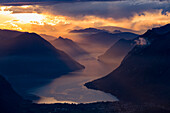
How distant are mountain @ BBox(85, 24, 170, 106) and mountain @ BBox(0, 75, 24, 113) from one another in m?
39.2

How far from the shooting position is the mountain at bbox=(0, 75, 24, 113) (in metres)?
124

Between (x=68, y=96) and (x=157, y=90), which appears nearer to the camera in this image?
(x=157, y=90)

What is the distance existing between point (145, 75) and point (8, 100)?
61.5 m

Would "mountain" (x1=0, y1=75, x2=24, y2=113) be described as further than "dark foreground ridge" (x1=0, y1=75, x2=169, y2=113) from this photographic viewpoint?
No

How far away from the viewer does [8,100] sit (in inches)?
5271

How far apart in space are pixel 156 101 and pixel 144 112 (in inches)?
672

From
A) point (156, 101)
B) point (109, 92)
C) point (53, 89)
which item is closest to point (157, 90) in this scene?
point (156, 101)

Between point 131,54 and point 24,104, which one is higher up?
point 131,54

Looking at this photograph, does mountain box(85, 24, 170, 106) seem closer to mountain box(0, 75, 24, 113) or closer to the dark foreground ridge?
the dark foreground ridge

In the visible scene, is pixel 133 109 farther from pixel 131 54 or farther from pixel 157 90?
pixel 131 54

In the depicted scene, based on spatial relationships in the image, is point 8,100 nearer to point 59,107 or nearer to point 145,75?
point 59,107

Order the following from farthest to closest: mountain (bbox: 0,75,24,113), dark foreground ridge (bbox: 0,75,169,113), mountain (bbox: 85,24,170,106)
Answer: mountain (bbox: 85,24,170,106) < dark foreground ridge (bbox: 0,75,169,113) < mountain (bbox: 0,75,24,113)

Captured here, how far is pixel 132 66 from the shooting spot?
184125 mm

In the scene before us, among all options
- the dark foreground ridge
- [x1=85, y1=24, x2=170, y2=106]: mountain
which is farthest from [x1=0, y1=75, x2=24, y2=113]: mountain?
[x1=85, y1=24, x2=170, y2=106]: mountain
